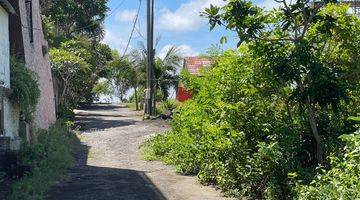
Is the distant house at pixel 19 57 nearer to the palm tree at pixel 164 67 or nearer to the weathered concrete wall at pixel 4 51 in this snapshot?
the weathered concrete wall at pixel 4 51

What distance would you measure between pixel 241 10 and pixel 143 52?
27217 millimetres

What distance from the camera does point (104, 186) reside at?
11.4m

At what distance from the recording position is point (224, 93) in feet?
36.2

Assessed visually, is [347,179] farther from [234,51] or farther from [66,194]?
[66,194]

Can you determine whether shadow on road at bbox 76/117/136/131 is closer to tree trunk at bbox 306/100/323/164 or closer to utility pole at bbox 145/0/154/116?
utility pole at bbox 145/0/154/116

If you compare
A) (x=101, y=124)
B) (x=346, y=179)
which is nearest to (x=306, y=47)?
(x=346, y=179)

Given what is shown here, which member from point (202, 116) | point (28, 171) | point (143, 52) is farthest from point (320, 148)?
point (143, 52)

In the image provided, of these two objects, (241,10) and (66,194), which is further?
(66,194)

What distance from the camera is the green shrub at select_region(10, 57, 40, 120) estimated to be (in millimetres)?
12609

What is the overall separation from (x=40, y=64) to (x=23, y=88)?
285 inches

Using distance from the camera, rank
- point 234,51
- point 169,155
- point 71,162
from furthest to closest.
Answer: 1. point 169,155
2. point 71,162
3. point 234,51

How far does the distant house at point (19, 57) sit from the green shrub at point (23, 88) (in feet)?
0.64

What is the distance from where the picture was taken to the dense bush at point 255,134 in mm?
9531

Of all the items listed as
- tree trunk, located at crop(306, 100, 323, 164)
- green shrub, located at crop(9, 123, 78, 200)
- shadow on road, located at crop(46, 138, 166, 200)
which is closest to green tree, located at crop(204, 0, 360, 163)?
tree trunk, located at crop(306, 100, 323, 164)
